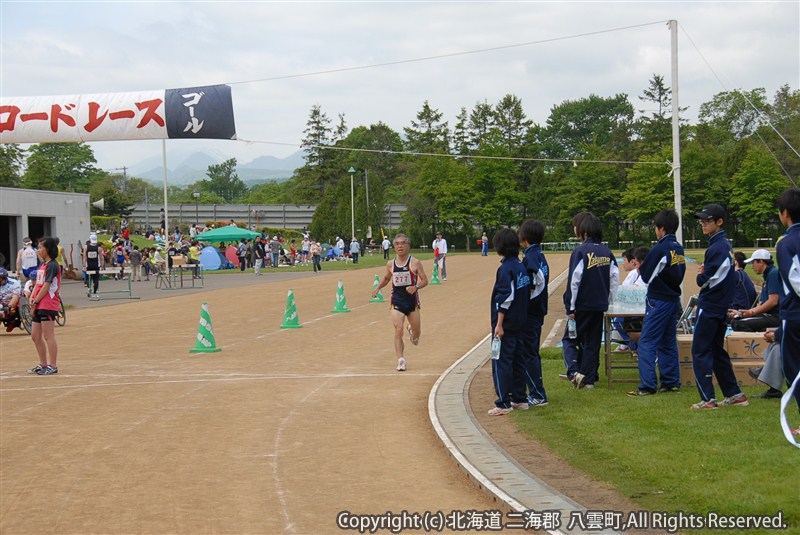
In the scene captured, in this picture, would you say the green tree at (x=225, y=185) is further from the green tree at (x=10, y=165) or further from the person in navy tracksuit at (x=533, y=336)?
the person in navy tracksuit at (x=533, y=336)

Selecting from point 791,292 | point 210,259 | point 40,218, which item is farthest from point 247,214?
point 791,292

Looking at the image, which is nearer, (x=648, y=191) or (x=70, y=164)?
(x=648, y=191)

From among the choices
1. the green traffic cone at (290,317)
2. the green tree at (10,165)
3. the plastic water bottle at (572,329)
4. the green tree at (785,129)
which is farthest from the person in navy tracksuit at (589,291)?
the green tree at (10,165)

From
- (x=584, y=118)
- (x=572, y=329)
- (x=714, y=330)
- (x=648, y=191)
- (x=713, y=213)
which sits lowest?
(x=572, y=329)

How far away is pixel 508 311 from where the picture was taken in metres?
9.41

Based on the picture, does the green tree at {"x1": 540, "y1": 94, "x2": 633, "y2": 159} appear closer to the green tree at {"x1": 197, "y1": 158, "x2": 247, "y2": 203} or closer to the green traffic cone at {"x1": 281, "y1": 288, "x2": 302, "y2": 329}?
the green tree at {"x1": 197, "y1": 158, "x2": 247, "y2": 203}

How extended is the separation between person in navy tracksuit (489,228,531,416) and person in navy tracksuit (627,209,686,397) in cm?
144

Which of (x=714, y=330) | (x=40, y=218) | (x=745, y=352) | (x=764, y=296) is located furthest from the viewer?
(x=40, y=218)

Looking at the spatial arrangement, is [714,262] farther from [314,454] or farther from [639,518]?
[314,454]

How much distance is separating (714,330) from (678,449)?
6.50 feet

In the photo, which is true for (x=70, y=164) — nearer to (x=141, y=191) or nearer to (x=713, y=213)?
(x=141, y=191)

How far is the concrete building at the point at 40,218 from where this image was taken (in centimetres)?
4012

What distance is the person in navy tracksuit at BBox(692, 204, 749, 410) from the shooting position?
29.0ft

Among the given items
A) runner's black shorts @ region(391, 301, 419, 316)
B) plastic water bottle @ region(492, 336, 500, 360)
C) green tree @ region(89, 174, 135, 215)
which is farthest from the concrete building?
green tree @ region(89, 174, 135, 215)
